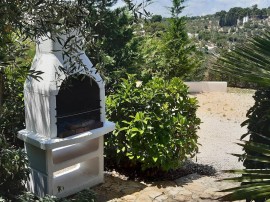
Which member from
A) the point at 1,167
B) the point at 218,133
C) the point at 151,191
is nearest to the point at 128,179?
the point at 151,191

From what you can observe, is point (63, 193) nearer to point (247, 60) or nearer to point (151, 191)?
point (151, 191)

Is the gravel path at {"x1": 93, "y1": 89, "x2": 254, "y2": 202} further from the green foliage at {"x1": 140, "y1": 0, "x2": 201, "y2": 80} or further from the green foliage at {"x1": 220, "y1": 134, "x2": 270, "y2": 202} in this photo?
the green foliage at {"x1": 140, "y1": 0, "x2": 201, "y2": 80}

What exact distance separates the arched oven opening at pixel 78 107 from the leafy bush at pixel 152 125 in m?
0.78

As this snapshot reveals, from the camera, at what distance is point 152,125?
255 inches

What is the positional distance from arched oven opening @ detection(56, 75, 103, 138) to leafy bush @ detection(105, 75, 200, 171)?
2.55 ft

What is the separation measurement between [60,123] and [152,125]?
5.39 feet

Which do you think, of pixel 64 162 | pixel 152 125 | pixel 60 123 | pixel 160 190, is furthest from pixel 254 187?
pixel 152 125

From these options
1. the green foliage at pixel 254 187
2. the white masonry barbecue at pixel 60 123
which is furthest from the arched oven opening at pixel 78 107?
the green foliage at pixel 254 187

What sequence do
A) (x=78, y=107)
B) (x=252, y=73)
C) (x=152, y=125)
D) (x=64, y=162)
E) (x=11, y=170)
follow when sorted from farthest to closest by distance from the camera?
(x=152, y=125)
(x=64, y=162)
(x=78, y=107)
(x=11, y=170)
(x=252, y=73)

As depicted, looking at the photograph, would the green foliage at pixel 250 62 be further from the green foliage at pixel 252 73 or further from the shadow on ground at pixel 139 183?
the shadow on ground at pixel 139 183

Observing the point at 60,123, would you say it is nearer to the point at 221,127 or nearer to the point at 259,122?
the point at 259,122

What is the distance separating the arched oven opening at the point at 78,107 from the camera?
5.51m

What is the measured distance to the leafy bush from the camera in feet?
21.1

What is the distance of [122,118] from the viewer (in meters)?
6.78
